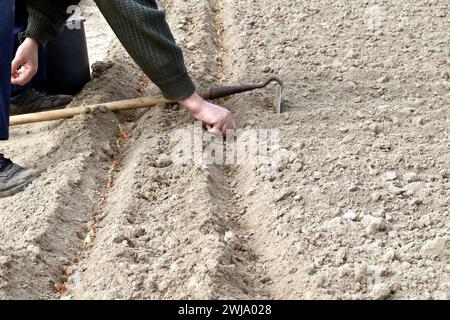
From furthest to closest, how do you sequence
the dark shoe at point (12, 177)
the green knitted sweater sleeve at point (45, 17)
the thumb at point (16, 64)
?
the thumb at point (16, 64) < the green knitted sweater sleeve at point (45, 17) < the dark shoe at point (12, 177)

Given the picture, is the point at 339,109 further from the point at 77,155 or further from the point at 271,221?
the point at 77,155

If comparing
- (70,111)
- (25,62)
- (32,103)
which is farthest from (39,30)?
(32,103)

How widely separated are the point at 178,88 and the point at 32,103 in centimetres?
118

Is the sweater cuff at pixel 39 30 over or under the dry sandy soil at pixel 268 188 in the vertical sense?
over

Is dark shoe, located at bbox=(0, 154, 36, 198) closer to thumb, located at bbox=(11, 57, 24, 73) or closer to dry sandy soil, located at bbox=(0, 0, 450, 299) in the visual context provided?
dry sandy soil, located at bbox=(0, 0, 450, 299)

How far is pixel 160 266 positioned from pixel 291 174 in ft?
2.67

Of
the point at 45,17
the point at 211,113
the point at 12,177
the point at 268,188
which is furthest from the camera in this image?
the point at 45,17

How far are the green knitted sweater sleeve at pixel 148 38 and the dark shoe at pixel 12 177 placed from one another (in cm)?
74

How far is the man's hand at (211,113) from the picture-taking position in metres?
3.74

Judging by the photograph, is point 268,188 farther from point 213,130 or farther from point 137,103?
point 137,103

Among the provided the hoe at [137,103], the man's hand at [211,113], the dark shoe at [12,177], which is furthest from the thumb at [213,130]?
A: the dark shoe at [12,177]

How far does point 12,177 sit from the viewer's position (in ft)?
11.9

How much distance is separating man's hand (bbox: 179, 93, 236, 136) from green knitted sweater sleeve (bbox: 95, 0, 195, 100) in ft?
0.35

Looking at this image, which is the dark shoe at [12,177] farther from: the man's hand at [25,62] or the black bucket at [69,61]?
the black bucket at [69,61]
